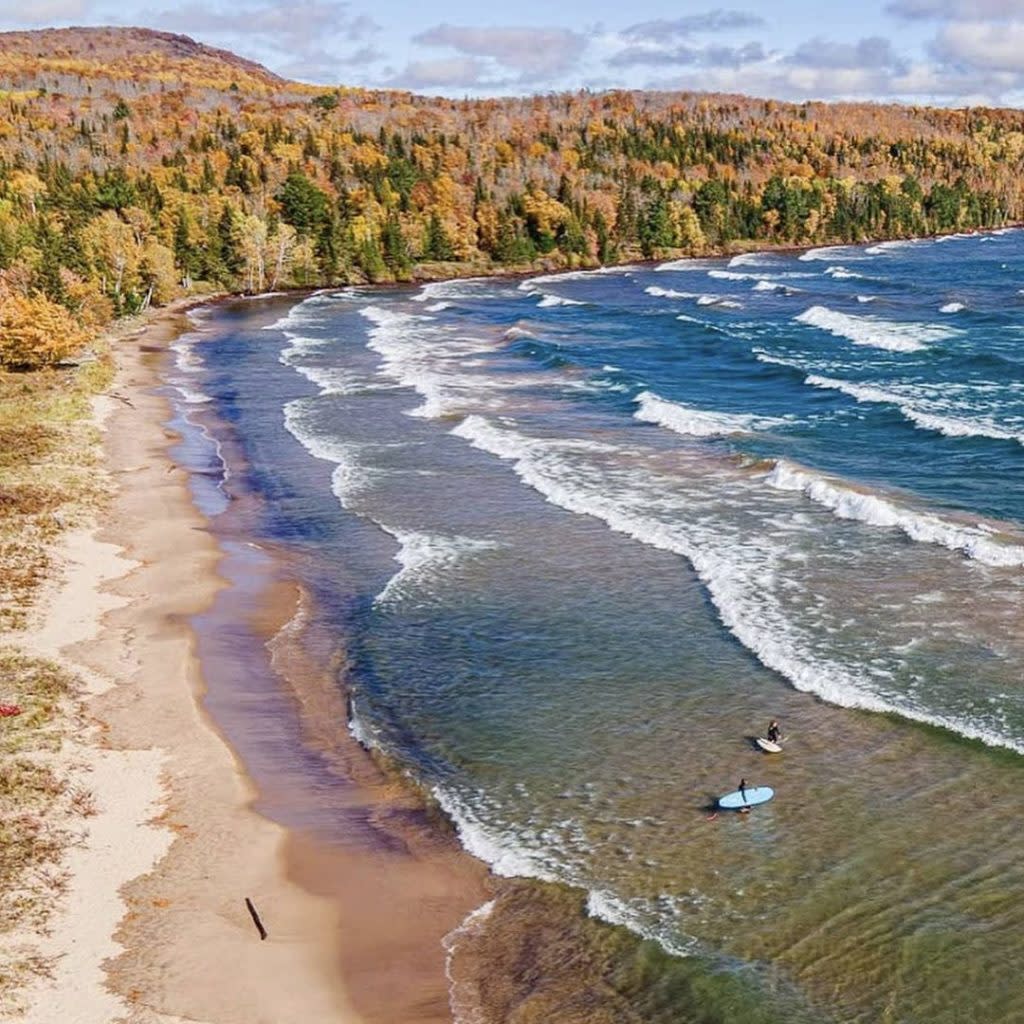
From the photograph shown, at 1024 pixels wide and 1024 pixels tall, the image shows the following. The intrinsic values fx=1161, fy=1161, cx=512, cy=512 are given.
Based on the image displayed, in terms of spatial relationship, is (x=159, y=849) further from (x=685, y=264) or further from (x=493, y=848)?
(x=685, y=264)

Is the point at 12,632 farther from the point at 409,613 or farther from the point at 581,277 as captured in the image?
the point at 581,277

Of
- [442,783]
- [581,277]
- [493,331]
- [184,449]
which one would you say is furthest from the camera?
[581,277]

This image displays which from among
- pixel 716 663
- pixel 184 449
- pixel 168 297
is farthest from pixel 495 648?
pixel 168 297

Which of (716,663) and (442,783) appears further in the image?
(716,663)

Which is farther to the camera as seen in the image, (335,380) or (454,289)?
(454,289)

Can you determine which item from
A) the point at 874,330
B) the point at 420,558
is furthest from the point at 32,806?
the point at 874,330

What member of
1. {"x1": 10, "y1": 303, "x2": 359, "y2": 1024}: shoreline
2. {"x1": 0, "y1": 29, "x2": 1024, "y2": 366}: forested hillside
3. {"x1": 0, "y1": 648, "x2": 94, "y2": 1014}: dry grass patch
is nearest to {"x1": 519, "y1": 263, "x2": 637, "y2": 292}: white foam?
{"x1": 0, "y1": 29, "x2": 1024, "y2": 366}: forested hillside
